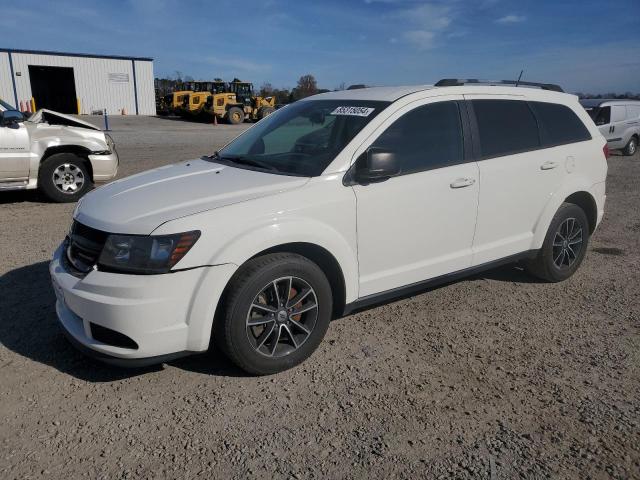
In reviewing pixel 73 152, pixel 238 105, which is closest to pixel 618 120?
pixel 73 152

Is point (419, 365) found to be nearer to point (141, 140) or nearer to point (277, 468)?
point (277, 468)

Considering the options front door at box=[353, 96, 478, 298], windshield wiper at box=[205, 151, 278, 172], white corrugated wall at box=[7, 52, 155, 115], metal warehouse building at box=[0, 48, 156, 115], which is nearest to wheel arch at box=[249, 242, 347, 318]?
front door at box=[353, 96, 478, 298]

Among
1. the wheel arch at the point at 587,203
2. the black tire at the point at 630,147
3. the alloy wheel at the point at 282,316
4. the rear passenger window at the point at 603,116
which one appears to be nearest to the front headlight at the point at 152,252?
the alloy wheel at the point at 282,316

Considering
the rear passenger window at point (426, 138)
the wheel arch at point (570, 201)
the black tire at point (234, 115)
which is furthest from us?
the black tire at point (234, 115)

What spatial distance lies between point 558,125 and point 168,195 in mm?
3584

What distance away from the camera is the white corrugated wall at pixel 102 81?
39.3 m

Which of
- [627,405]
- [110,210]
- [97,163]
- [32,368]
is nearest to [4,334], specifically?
[32,368]

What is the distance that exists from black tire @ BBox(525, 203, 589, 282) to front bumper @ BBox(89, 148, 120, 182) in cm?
672

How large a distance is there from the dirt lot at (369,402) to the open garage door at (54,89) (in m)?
44.3

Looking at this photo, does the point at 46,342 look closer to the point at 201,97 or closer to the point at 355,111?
the point at 355,111

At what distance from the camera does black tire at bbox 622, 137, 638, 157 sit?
1645 centimetres

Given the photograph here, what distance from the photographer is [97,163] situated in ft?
27.0

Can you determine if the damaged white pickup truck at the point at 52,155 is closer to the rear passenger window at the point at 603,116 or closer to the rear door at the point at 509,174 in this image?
the rear door at the point at 509,174

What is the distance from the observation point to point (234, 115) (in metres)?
32.7
